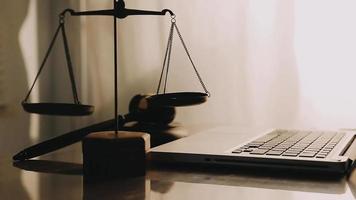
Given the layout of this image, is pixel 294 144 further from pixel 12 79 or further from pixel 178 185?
pixel 12 79

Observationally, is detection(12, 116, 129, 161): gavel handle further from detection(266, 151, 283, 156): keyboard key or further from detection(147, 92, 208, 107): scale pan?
detection(266, 151, 283, 156): keyboard key

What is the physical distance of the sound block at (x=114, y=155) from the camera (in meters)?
0.85

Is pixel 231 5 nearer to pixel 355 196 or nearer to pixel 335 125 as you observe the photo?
pixel 335 125

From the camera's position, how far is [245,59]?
1604 mm

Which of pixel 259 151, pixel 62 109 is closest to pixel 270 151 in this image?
pixel 259 151

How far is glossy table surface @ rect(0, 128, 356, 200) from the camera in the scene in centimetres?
77

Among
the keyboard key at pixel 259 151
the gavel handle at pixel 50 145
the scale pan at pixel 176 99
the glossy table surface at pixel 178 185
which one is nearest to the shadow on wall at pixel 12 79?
the gavel handle at pixel 50 145

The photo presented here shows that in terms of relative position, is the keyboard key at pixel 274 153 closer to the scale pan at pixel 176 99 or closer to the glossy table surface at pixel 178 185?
the glossy table surface at pixel 178 185

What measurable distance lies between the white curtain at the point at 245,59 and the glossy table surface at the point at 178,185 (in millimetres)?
666

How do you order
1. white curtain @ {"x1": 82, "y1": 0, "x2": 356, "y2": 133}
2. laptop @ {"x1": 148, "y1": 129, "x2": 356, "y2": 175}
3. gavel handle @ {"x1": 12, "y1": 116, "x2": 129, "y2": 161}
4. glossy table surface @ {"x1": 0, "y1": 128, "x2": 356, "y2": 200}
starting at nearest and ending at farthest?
glossy table surface @ {"x1": 0, "y1": 128, "x2": 356, "y2": 200} → laptop @ {"x1": 148, "y1": 129, "x2": 356, "y2": 175} → gavel handle @ {"x1": 12, "y1": 116, "x2": 129, "y2": 161} → white curtain @ {"x1": 82, "y1": 0, "x2": 356, "y2": 133}

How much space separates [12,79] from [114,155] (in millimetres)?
686

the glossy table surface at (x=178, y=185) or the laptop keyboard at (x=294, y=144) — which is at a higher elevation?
the laptop keyboard at (x=294, y=144)

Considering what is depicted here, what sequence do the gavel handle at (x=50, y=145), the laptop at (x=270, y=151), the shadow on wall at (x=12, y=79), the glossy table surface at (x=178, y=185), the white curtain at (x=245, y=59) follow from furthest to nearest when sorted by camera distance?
the white curtain at (x=245, y=59)
the shadow on wall at (x=12, y=79)
the gavel handle at (x=50, y=145)
the laptop at (x=270, y=151)
the glossy table surface at (x=178, y=185)

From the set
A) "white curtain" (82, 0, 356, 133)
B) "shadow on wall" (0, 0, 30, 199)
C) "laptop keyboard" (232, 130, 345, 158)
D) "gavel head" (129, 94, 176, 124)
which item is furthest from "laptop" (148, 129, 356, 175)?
"shadow on wall" (0, 0, 30, 199)
